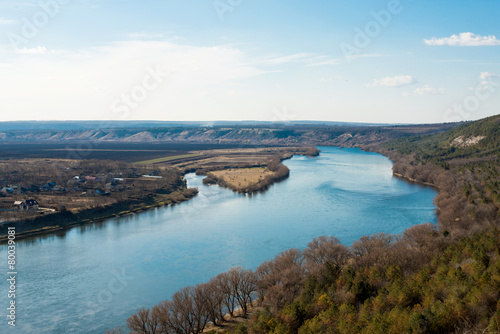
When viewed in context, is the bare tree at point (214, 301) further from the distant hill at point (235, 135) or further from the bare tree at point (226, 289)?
the distant hill at point (235, 135)

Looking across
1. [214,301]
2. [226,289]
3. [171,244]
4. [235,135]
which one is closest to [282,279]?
[226,289]


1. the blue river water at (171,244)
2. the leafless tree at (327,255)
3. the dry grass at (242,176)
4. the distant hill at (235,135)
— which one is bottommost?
the blue river water at (171,244)

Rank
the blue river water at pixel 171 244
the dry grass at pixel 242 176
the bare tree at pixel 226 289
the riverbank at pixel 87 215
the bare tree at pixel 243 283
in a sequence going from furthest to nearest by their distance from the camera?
the dry grass at pixel 242 176, the riverbank at pixel 87 215, the blue river water at pixel 171 244, the bare tree at pixel 243 283, the bare tree at pixel 226 289

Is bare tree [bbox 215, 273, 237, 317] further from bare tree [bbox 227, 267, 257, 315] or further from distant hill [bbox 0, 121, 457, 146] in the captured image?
distant hill [bbox 0, 121, 457, 146]

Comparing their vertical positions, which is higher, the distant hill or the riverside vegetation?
the distant hill

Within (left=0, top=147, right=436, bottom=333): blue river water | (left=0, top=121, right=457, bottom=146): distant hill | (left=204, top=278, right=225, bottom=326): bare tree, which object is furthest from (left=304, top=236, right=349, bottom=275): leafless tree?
(left=0, top=121, right=457, bottom=146): distant hill

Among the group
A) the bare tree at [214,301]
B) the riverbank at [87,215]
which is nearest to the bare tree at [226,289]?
the bare tree at [214,301]

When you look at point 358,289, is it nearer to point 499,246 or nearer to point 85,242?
point 499,246
